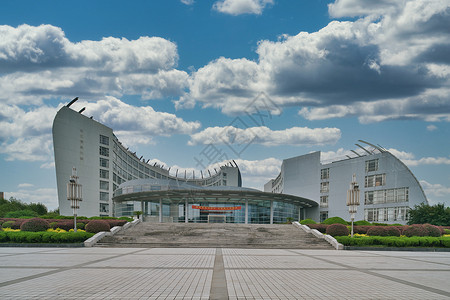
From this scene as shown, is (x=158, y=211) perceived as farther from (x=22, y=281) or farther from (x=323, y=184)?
(x=22, y=281)

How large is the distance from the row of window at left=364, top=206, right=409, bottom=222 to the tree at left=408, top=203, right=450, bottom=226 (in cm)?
623

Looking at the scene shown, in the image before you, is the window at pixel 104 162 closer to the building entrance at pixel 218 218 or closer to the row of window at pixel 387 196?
the building entrance at pixel 218 218

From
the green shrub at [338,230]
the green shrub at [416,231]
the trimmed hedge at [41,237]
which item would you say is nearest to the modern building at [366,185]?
the green shrub at [416,231]

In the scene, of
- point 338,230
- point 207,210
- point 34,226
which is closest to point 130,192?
point 207,210

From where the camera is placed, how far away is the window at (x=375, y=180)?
195 ft

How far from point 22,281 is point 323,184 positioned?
64.2m

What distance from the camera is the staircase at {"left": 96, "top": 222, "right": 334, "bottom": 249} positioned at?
27.1 m

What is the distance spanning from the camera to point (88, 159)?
7244cm

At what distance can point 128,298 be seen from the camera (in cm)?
887

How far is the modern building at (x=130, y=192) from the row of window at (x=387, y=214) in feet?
30.5

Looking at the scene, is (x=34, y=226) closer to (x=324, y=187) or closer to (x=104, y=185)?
(x=104, y=185)

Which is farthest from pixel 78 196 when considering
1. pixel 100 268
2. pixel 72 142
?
pixel 72 142

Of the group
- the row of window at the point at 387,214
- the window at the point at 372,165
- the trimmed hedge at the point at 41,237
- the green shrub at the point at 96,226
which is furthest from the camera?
the window at the point at 372,165

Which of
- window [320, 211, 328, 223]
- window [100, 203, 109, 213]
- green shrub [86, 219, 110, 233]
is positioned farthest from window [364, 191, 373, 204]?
window [100, 203, 109, 213]
